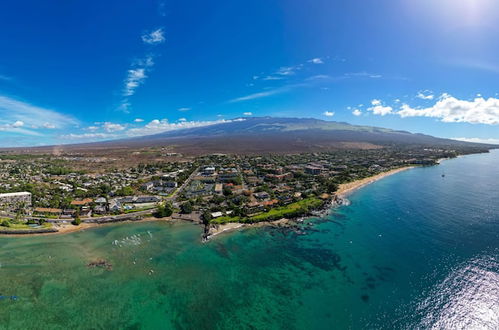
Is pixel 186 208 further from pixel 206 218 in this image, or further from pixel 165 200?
pixel 165 200

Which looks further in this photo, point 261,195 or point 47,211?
point 261,195

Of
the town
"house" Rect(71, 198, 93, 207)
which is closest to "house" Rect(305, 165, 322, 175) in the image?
the town

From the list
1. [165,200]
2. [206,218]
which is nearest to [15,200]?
[165,200]

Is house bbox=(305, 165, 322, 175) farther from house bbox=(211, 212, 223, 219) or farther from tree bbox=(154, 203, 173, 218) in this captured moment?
tree bbox=(154, 203, 173, 218)

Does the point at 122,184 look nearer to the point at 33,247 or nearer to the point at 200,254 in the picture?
the point at 33,247

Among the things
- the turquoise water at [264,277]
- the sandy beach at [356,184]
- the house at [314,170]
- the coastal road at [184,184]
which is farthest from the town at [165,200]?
the house at [314,170]

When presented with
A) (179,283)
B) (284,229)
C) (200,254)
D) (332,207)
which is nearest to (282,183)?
(332,207)

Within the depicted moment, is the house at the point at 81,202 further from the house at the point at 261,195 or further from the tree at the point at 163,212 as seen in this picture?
the house at the point at 261,195
